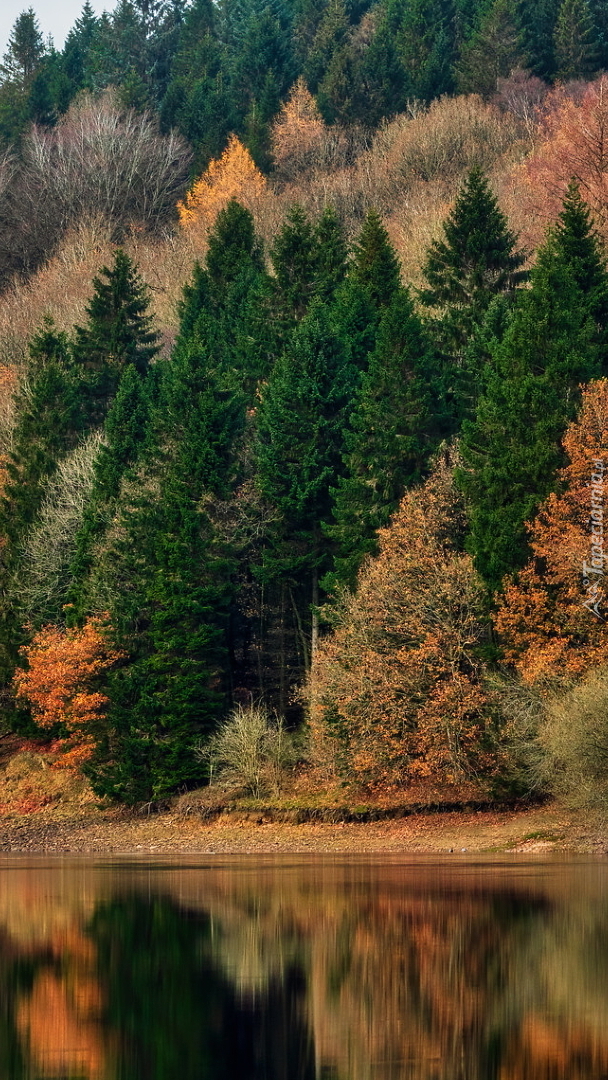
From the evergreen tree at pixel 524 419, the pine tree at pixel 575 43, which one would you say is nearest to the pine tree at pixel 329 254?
the evergreen tree at pixel 524 419

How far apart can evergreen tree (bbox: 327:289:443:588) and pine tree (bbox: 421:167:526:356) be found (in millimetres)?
9973

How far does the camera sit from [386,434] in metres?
69.6

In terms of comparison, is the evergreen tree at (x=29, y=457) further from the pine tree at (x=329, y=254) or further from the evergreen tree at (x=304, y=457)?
the pine tree at (x=329, y=254)

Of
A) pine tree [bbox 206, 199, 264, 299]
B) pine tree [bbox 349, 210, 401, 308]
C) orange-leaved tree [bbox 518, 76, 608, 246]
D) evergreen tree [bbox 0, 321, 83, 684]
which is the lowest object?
evergreen tree [bbox 0, 321, 83, 684]

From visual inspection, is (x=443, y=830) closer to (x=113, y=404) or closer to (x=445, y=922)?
(x=445, y=922)

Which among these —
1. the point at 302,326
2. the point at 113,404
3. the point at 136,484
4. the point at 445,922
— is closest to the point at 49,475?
the point at 113,404

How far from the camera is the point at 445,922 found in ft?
110

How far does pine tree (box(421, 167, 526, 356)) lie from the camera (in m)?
83.1

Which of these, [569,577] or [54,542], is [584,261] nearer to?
[569,577]

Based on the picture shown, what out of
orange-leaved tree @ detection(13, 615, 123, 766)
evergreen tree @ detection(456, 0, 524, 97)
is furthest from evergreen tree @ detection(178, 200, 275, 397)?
evergreen tree @ detection(456, 0, 524, 97)

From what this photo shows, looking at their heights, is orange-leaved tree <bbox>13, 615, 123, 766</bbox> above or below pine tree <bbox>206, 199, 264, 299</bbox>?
below

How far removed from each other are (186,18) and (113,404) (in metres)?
94.6

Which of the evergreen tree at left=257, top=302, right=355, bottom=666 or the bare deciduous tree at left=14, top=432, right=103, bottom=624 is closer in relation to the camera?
the evergreen tree at left=257, top=302, right=355, bottom=666

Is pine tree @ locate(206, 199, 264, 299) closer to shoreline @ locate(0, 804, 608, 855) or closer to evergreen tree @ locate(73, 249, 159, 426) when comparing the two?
evergreen tree @ locate(73, 249, 159, 426)
